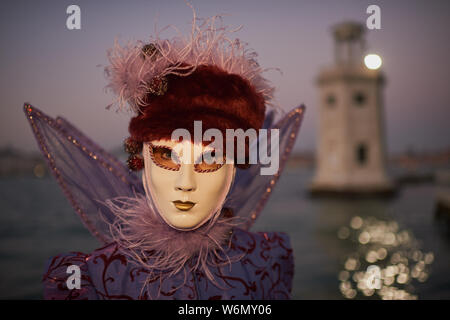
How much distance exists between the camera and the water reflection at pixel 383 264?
190 inches

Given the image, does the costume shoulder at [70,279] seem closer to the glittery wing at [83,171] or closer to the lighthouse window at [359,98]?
the glittery wing at [83,171]

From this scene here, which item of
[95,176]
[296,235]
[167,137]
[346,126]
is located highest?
[346,126]

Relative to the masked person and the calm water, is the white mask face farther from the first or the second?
the calm water

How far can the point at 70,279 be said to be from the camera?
1063 millimetres

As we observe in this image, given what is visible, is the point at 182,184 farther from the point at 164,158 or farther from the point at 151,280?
the point at 151,280

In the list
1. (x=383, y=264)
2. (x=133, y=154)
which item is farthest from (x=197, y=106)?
(x=383, y=264)

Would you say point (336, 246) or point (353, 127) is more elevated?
point (353, 127)

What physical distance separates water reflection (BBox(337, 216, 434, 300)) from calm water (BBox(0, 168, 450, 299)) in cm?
2

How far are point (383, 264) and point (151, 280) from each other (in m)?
6.72

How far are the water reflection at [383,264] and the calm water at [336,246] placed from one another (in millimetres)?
19

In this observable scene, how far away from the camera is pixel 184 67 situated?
1037 mm
